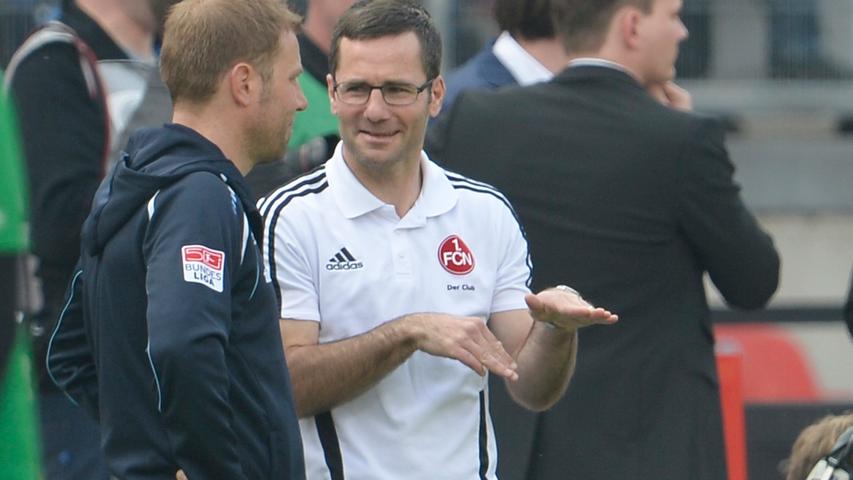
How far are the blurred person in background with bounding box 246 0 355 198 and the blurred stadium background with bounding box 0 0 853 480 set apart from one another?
5.76 meters

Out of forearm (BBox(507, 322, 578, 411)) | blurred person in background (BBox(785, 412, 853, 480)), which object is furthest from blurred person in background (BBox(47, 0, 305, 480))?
blurred person in background (BBox(785, 412, 853, 480))

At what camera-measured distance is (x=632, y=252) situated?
4.35m

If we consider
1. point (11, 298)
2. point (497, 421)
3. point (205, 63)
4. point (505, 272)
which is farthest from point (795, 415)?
point (11, 298)

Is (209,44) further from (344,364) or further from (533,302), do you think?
(533,302)

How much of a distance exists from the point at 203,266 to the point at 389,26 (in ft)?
2.70

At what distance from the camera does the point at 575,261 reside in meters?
4.39

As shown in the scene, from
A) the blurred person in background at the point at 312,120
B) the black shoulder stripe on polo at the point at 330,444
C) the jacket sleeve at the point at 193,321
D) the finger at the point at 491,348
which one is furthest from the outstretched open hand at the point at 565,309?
the blurred person in background at the point at 312,120

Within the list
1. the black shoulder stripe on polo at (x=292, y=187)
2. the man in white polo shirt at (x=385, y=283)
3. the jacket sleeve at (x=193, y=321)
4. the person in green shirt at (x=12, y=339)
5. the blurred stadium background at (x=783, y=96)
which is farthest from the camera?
the blurred stadium background at (x=783, y=96)

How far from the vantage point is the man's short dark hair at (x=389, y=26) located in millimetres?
3715

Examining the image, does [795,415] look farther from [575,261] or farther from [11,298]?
[11,298]

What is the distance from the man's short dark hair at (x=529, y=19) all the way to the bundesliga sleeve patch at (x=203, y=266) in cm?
247

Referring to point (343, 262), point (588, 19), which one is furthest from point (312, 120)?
point (343, 262)

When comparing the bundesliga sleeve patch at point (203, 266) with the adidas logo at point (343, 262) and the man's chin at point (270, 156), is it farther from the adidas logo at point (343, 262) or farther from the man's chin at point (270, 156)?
the adidas logo at point (343, 262)

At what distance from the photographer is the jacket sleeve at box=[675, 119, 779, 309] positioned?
4.29 metres
